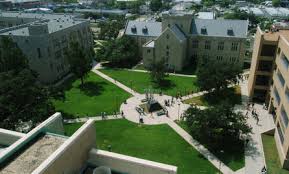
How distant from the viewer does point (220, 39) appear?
3228 inches

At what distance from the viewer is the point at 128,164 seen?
17359mm

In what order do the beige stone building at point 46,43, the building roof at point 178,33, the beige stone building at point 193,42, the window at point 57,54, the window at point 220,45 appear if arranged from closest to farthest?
the beige stone building at point 46,43 → the window at point 57,54 → the beige stone building at point 193,42 → the building roof at point 178,33 → the window at point 220,45

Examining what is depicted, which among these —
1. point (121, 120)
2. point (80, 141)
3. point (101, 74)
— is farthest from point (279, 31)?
point (80, 141)

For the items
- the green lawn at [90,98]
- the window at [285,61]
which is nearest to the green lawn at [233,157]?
the window at [285,61]

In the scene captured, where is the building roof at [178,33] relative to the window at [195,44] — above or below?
above

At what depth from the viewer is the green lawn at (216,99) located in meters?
60.5

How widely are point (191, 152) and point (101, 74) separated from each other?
44.4 meters

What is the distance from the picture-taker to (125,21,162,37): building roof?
9012 cm

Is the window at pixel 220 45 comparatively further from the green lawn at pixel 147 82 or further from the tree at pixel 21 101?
the tree at pixel 21 101

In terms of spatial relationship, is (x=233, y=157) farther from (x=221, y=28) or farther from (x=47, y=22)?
(x=47, y=22)

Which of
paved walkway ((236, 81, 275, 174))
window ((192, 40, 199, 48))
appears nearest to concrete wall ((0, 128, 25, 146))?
paved walkway ((236, 81, 275, 174))

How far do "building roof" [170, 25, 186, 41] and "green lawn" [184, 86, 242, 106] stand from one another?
23.9 metres

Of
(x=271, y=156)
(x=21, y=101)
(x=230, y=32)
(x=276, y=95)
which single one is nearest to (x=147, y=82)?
(x=230, y=32)

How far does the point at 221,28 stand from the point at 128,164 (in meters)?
74.2
